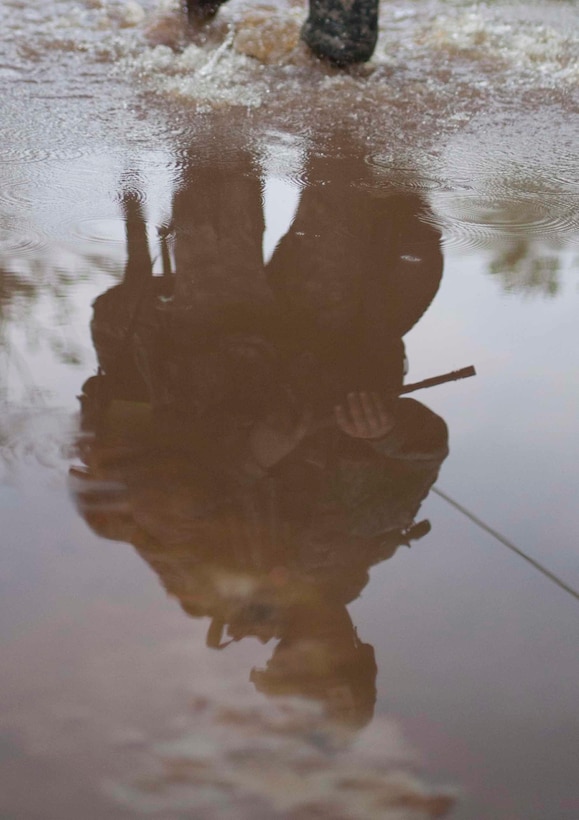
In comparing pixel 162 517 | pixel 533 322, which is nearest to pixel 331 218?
pixel 533 322

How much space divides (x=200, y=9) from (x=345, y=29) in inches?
39.5

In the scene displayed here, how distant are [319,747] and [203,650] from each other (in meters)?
0.20

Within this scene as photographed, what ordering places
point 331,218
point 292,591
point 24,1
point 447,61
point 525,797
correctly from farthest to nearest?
1. point 24,1
2. point 447,61
3. point 331,218
4. point 292,591
5. point 525,797

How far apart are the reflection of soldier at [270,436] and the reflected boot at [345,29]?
7.19 feet

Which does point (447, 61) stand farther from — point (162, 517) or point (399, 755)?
point (399, 755)

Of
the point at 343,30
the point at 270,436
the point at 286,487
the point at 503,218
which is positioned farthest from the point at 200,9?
the point at 286,487

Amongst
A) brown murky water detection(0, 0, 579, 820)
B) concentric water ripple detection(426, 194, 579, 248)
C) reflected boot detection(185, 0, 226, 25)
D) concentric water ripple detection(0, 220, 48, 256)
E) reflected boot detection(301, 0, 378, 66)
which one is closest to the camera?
brown murky water detection(0, 0, 579, 820)

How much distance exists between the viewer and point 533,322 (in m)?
1.94

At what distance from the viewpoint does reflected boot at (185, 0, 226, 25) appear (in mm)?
4612

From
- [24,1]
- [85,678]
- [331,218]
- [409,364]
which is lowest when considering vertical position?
[85,678]

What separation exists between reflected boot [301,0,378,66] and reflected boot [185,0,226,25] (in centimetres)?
77

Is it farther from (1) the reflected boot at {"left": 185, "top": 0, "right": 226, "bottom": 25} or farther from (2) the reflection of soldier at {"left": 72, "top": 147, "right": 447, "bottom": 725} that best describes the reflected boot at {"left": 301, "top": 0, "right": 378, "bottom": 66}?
(2) the reflection of soldier at {"left": 72, "top": 147, "right": 447, "bottom": 725}

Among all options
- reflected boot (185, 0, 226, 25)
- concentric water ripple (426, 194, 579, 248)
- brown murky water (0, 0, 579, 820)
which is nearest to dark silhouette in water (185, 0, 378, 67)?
reflected boot (185, 0, 226, 25)

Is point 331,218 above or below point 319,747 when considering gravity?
above
